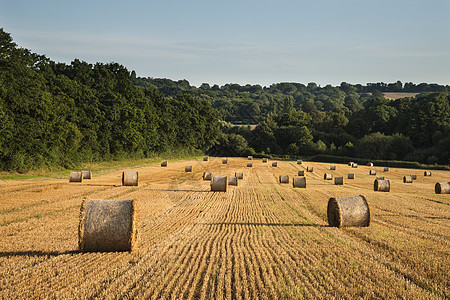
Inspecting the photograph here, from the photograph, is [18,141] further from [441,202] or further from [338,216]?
[441,202]

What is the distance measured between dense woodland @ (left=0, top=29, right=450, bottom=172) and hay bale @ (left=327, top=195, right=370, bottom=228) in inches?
1198

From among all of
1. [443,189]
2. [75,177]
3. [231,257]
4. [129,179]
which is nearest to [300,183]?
[443,189]

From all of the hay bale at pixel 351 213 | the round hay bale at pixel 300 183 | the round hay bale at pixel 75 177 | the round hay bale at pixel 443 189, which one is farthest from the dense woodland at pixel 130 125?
the round hay bale at pixel 443 189

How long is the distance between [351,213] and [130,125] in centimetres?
4903

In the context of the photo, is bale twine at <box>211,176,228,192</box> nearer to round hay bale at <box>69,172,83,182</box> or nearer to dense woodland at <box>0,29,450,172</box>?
round hay bale at <box>69,172,83,182</box>

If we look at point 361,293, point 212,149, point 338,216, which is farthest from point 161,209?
point 212,149

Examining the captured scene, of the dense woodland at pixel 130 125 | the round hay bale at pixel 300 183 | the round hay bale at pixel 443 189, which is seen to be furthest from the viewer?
the dense woodland at pixel 130 125

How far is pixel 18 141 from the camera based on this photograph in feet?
113

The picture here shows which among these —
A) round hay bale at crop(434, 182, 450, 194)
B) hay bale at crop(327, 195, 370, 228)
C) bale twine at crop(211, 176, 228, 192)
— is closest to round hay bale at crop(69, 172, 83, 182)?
bale twine at crop(211, 176, 228, 192)

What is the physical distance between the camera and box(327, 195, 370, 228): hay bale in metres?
14.3

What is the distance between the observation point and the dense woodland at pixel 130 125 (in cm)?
3516

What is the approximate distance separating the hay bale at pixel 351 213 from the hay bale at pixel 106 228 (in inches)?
321

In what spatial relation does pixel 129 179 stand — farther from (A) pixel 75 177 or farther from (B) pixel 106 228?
(B) pixel 106 228

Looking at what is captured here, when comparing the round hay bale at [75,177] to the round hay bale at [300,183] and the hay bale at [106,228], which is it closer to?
the round hay bale at [300,183]
